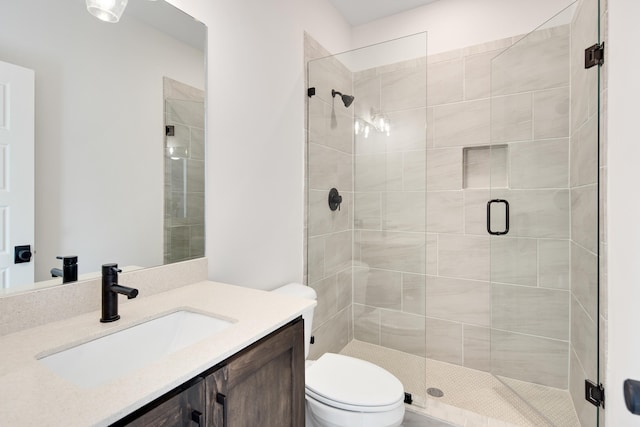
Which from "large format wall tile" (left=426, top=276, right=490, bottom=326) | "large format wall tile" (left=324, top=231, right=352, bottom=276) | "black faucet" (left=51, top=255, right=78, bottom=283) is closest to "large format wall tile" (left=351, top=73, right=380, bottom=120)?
"large format wall tile" (left=324, top=231, right=352, bottom=276)

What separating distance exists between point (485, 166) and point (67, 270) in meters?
2.40

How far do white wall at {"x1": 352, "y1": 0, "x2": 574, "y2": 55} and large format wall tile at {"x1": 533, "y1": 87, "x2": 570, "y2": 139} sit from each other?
55 cm

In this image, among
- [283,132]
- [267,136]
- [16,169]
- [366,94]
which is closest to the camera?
[16,169]

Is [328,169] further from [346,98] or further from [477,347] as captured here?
[477,347]

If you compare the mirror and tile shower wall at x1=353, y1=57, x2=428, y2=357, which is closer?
the mirror

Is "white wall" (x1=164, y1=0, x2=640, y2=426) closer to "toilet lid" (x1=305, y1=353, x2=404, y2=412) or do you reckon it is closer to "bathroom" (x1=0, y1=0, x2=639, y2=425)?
"bathroom" (x1=0, y1=0, x2=639, y2=425)

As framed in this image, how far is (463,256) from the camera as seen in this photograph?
7.48 ft

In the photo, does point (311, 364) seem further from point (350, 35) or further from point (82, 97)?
point (350, 35)

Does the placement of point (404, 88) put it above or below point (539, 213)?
above

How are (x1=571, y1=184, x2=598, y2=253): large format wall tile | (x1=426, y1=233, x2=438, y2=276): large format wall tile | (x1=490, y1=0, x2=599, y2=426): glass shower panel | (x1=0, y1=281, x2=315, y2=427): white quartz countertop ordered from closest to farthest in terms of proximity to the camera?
(x1=0, y1=281, x2=315, y2=427): white quartz countertop → (x1=571, y1=184, x2=598, y2=253): large format wall tile → (x1=490, y1=0, x2=599, y2=426): glass shower panel → (x1=426, y1=233, x2=438, y2=276): large format wall tile

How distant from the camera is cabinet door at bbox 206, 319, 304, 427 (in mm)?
737

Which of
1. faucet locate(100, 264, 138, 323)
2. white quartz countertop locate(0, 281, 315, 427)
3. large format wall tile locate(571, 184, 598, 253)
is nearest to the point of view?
white quartz countertop locate(0, 281, 315, 427)
